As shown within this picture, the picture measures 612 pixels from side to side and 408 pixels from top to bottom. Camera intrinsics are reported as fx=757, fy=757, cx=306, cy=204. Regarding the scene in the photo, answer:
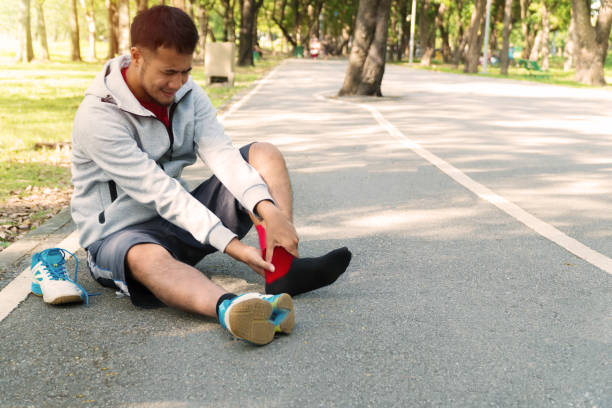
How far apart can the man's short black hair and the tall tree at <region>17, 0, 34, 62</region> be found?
29.6m

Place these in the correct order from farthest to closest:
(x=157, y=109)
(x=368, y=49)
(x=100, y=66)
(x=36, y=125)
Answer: (x=100, y=66), (x=368, y=49), (x=36, y=125), (x=157, y=109)

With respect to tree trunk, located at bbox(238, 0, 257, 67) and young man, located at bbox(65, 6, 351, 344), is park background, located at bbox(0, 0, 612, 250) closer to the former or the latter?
tree trunk, located at bbox(238, 0, 257, 67)

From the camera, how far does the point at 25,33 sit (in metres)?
32.1

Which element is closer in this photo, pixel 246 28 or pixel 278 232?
pixel 278 232

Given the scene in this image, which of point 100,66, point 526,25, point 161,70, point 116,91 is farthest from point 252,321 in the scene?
point 526,25

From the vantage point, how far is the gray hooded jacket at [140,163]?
3.54m

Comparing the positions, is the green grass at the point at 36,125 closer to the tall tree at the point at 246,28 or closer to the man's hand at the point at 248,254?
the man's hand at the point at 248,254

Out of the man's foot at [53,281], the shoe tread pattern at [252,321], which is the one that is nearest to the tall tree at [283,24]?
the man's foot at [53,281]

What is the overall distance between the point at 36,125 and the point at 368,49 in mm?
8068

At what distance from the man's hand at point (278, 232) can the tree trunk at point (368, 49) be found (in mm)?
13704

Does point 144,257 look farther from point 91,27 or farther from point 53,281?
point 91,27

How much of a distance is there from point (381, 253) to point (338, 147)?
15.8 ft

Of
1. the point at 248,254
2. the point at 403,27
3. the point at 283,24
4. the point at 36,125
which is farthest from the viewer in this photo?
the point at 283,24

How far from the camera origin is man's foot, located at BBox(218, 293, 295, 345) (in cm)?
305
